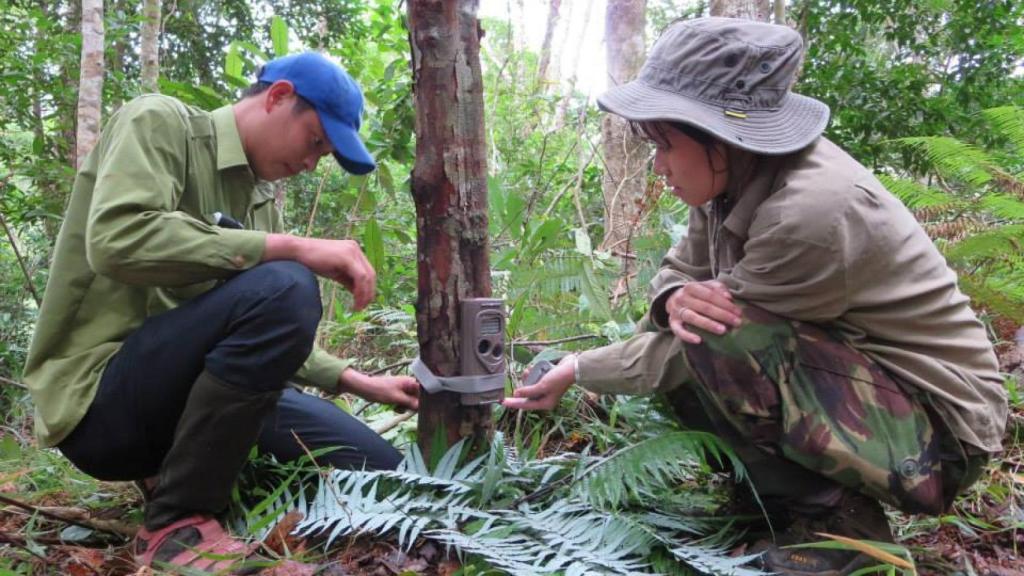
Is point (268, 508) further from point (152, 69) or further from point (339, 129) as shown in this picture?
point (152, 69)


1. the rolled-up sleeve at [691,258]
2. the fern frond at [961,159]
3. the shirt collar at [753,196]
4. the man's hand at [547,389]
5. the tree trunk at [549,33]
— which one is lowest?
the tree trunk at [549,33]

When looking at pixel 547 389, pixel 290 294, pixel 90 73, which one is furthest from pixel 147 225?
pixel 90 73

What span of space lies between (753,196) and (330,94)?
1.15 meters

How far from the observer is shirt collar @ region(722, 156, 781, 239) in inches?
70.0

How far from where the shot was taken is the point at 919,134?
556 centimetres

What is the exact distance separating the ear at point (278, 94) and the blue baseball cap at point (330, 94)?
2cm

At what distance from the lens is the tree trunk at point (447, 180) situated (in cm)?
204

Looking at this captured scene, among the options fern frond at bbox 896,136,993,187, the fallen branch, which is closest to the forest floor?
the fallen branch

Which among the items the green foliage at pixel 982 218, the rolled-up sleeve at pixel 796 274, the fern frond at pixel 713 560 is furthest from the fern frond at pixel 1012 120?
the fern frond at pixel 713 560

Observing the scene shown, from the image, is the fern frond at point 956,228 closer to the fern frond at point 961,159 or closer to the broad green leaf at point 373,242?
the fern frond at point 961,159

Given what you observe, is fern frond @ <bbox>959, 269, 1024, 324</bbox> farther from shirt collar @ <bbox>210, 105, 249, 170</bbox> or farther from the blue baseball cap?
shirt collar @ <bbox>210, 105, 249, 170</bbox>

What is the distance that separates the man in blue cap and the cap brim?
19mm

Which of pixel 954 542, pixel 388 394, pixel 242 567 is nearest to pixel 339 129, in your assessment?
pixel 388 394

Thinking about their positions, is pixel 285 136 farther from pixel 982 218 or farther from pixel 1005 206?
pixel 982 218
